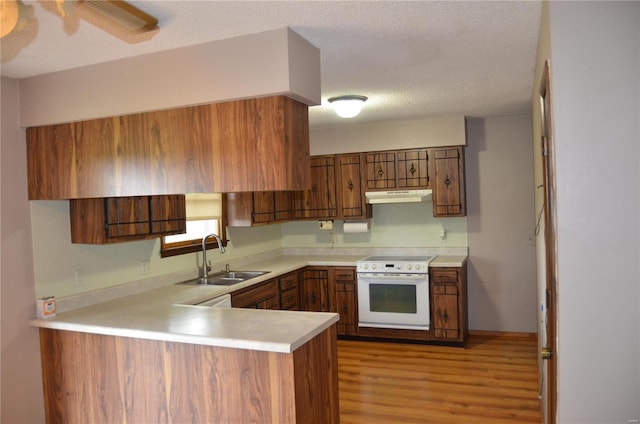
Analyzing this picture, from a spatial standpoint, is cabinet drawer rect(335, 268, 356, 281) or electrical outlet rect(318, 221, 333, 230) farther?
electrical outlet rect(318, 221, 333, 230)

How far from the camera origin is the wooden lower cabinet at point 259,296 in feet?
14.0

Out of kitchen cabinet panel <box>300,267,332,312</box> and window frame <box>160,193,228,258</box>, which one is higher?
window frame <box>160,193,228,258</box>

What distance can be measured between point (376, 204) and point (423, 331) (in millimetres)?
1602

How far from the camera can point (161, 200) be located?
12.7ft

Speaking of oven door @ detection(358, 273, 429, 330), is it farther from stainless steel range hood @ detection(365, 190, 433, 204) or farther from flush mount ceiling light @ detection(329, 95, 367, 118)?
flush mount ceiling light @ detection(329, 95, 367, 118)

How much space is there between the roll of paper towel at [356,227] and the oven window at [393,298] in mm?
772

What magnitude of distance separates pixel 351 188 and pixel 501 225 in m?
1.73

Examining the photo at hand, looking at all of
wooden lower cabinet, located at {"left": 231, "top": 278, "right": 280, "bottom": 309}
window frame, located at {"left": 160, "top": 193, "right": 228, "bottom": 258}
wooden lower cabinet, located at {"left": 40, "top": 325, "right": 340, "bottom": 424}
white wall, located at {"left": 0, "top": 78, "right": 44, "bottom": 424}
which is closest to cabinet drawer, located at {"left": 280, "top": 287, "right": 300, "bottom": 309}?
wooden lower cabinet, located at {"left": 231, "top": 278, "right": 280, "bottom": 309}

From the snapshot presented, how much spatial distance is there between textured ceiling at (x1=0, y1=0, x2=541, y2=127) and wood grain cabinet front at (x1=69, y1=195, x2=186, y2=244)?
908mm

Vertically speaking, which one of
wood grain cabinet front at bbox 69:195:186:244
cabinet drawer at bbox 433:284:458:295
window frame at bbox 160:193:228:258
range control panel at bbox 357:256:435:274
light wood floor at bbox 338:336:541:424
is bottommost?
light wood floor at bbox 338:336:541:424

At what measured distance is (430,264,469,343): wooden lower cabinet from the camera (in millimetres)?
5273

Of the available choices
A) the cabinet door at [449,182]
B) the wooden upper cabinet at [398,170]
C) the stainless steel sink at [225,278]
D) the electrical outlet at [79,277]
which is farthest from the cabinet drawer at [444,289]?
the electrical outlet at [79,277]

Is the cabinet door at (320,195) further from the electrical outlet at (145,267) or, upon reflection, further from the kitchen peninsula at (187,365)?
the kitchen peninsula at (187,365)

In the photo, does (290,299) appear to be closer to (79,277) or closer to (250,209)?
(250,209)
